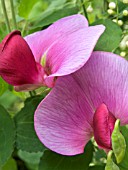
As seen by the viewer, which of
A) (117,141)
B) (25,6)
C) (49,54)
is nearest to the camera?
(117,141)

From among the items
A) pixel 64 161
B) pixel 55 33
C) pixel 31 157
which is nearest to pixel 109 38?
pixel 55 33

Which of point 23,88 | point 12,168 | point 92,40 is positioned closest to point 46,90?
point 23,88

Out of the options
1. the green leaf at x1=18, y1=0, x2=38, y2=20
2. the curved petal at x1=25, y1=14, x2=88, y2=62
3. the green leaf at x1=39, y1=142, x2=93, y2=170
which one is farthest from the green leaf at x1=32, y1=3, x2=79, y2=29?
the green leaf at x1=39, y1=142, x2=93, y2=170

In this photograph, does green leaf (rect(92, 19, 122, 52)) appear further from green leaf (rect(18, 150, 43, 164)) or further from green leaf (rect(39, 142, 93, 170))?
green leaf (rect(18, 150, 43, 164))

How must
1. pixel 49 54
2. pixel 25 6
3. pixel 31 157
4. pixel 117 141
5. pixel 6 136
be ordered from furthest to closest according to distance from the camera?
pixel 31 157 → pixel 25 6 → pixel 6 136 → pixel 49 54 → pixel 117 141

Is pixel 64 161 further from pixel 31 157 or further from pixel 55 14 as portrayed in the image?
pixel 31 157

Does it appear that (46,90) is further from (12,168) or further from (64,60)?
(12,168)
